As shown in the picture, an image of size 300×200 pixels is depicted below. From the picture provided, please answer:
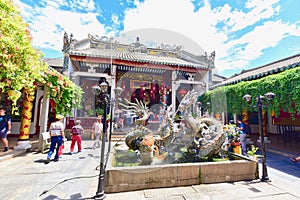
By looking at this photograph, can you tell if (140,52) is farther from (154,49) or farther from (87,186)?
(87,186)

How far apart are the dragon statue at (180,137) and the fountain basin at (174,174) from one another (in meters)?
0.70

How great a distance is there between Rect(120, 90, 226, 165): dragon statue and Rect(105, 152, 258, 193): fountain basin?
0.70 meters

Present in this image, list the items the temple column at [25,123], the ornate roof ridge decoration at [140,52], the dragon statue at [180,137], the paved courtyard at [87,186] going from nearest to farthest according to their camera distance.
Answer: the paved courtyard at [87,186], the dragon statue at [180,137], the temple column at [25,123], the ornate roof ridge decoration at [140,52]

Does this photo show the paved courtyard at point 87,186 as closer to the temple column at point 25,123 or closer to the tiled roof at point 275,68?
the temple column at point 25,123

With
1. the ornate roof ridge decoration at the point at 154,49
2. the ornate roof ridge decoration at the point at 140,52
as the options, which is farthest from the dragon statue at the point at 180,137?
the ornate roof ridge decoration at the point at 154,49

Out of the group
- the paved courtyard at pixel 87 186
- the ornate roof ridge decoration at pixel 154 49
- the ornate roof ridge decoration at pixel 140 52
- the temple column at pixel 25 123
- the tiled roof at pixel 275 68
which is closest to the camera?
the paved courtyard at pixel 87 186

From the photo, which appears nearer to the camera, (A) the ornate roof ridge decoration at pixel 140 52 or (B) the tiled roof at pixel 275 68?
(B) the tiled roof at pixel 275 68

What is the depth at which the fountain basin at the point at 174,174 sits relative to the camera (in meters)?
3.11

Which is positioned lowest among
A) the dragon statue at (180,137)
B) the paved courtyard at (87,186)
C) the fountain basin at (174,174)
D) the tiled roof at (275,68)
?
the paved courtyard at (87,186)

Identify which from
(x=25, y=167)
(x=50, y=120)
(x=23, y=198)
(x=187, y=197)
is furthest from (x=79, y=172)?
(x=50, y=120)

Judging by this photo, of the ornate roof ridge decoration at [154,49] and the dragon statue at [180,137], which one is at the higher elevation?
the ornate roof ridge decoration at [154,49]

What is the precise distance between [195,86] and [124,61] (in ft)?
20.6

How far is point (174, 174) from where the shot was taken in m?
3.36

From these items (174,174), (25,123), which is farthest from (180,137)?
(25,123)
